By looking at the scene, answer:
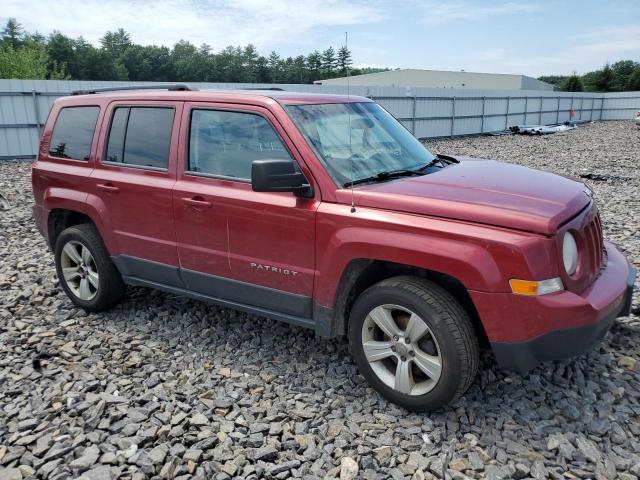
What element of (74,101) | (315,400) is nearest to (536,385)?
(315,400)

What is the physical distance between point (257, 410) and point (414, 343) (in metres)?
1.08

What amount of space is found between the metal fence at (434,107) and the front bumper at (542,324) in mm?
3475

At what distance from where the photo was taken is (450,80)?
6203 cm

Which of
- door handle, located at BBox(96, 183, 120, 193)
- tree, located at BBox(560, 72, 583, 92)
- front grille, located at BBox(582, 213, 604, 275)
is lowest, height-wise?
front grille, located at BBox(582, 213, 604, 275)

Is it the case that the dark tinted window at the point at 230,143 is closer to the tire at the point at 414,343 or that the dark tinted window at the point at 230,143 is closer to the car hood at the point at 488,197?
the car hood at the point at 488,197

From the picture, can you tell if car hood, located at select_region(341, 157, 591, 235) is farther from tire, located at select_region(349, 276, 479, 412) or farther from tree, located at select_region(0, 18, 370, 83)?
tree, located at select_region(0, 18, 370, 83)

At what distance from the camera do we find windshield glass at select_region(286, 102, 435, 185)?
11.4 ft

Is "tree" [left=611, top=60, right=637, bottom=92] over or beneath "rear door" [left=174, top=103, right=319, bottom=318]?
over

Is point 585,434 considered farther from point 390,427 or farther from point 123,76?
point 123,76

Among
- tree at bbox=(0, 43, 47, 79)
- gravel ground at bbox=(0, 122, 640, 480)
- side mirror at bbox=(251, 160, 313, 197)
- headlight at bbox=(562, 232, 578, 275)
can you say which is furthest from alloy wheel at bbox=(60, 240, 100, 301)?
tree at bbox=(0, 43, 47, 79)

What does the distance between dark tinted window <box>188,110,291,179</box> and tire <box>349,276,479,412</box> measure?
3.84ft

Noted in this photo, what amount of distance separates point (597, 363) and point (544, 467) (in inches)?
50.1

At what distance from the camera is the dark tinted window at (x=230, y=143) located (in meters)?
3.59

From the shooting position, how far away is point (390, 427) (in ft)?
10.2
